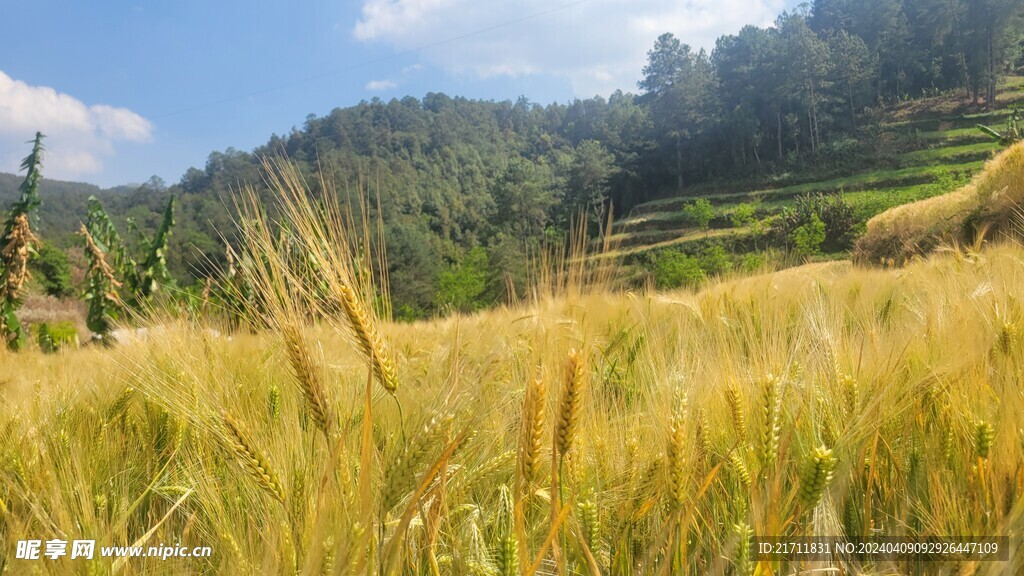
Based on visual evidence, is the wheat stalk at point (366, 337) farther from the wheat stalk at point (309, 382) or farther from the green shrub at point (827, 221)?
the green shrub at point (827, 221)

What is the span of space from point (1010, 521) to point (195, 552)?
4.48ft

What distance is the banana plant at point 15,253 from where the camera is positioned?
6.62 metres

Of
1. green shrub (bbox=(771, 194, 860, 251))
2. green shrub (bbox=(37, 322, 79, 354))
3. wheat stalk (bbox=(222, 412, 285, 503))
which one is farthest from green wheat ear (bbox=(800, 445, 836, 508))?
green shrub (bbox=(771, 194, 860, 251))

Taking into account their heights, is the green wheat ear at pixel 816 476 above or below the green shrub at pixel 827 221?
above

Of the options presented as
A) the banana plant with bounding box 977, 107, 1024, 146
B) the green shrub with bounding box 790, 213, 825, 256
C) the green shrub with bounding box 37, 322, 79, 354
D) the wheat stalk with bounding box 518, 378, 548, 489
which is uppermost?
the banana plant with bounding box 977, 107, 1024, 146

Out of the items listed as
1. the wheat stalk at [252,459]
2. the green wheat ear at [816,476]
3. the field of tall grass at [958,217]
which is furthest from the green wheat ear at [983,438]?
the field of tall grass at [958,217]

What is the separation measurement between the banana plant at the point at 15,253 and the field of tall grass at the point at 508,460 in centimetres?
692

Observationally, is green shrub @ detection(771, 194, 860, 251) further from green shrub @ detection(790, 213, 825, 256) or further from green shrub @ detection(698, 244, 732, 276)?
green shrub @ detection(698, 244, 732, 276)

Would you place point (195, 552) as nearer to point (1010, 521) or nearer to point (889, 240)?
point (1010, 521)

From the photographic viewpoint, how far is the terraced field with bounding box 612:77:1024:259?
3730 centimetres

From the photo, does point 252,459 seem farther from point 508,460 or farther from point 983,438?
point 983,438

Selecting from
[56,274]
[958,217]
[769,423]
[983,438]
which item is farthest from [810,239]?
[56,274]

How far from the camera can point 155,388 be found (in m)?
1.23

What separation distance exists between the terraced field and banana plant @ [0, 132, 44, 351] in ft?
106
